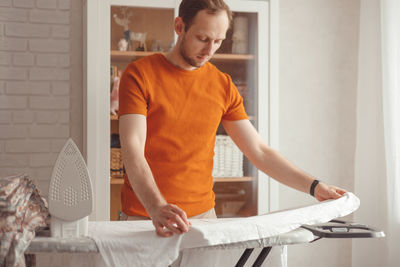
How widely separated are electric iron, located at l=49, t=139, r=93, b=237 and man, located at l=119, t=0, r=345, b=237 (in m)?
0.33

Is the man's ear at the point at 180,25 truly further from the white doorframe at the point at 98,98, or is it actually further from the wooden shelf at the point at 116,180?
the wooden shelf at the point at 116,180

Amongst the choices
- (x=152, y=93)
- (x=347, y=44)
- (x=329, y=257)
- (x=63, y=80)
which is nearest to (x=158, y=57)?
(x=152, y=93)

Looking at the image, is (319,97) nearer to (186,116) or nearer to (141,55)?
(141,55)

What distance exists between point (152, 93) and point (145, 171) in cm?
33

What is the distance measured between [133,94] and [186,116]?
0.20 m

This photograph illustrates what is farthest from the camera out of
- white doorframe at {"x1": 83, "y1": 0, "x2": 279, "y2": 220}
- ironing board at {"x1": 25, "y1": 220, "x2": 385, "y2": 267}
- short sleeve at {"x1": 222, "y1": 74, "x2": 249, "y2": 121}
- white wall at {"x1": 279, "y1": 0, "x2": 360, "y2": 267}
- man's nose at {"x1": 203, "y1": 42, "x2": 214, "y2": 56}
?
white wall at {"x1": 279, "y1": 0, "x2": 360, "y2": 267}

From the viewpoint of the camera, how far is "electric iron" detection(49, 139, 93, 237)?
1.08 metres

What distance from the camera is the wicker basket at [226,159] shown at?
2.39m

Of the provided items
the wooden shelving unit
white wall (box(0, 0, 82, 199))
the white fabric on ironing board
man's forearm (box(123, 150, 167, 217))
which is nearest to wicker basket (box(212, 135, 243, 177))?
the wooden shelving unit

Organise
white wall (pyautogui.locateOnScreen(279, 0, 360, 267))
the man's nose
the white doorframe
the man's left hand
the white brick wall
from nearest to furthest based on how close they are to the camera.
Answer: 1. the man's left hand
2. the man's nose
3. the white doorframe
4. the white brick wall
5. white wall (pyautogui.locateOnScreen(279, 0, 360, 267))

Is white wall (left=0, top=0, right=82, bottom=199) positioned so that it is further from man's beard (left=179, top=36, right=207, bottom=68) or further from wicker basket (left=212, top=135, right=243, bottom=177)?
man's beard (left=179, top=36, right=207, bottom=68)

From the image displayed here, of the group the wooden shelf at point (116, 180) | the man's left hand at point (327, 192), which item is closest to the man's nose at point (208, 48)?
the man's left hand at point (327, 192)

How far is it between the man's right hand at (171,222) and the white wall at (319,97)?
1652mm

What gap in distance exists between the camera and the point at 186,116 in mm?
1592
